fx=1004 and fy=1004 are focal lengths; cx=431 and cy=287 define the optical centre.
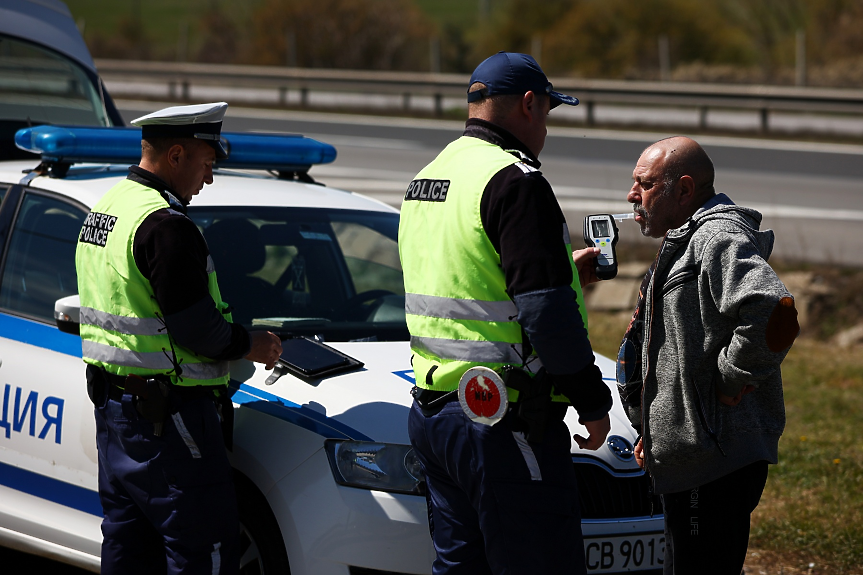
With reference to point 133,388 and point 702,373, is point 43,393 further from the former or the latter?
point 702,373

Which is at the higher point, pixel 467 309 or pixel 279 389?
pixel 467 309

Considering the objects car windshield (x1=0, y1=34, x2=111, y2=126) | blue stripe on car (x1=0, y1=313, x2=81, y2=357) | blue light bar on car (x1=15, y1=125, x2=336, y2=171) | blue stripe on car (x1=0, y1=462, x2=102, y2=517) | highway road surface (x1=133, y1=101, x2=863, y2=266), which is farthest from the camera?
highway road surface (x1=133, y1=101, x2=863, y2=266)

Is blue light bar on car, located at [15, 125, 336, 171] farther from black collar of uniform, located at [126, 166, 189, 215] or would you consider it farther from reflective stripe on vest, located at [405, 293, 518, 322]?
reflective stripe on vest, located at [405, 293, 518, 322]

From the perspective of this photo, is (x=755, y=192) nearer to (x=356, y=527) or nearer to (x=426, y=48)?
(x=356, y=527)

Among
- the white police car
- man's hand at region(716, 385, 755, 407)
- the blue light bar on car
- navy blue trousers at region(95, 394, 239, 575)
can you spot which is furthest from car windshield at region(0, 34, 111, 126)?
man's hand at region(716, 385, 755, 407)

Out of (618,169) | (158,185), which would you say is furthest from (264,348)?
(618,169)

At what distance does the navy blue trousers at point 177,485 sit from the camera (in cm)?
280

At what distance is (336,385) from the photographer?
3.13 metres

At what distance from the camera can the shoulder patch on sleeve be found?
2.48 metres

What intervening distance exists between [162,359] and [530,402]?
3.58 feet

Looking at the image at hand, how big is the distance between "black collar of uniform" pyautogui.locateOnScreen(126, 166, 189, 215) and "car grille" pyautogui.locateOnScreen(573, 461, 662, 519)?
1404mm

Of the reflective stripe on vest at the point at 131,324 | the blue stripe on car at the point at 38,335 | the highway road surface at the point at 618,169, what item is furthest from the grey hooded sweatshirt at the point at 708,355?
the highway road surface at the point at 618,169

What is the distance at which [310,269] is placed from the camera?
4.22m

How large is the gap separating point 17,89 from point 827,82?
69.2 ft
